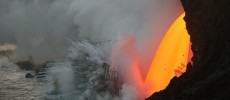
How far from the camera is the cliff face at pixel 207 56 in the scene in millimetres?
17406

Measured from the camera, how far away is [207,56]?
64.2ft

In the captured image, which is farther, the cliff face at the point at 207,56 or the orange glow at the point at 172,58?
the orange glow at the point at 172,58

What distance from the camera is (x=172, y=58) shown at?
26594 millimetres

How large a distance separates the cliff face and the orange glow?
12.3 feet

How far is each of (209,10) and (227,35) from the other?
7.77 ft

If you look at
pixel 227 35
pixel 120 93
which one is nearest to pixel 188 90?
pixel 227 35

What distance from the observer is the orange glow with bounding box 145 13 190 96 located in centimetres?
2612

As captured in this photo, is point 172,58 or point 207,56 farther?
point 172,58

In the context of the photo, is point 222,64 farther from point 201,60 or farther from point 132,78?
point 132,78

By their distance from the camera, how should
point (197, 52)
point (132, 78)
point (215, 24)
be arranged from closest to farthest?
point (215, 24) → point (197, 52) → point (132, 78)

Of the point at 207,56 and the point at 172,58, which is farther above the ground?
the point at 172,58

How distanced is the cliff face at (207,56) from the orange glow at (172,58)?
12.3 ft

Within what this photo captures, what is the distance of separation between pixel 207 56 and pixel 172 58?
7.06 metres

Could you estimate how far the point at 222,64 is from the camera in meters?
18.0
